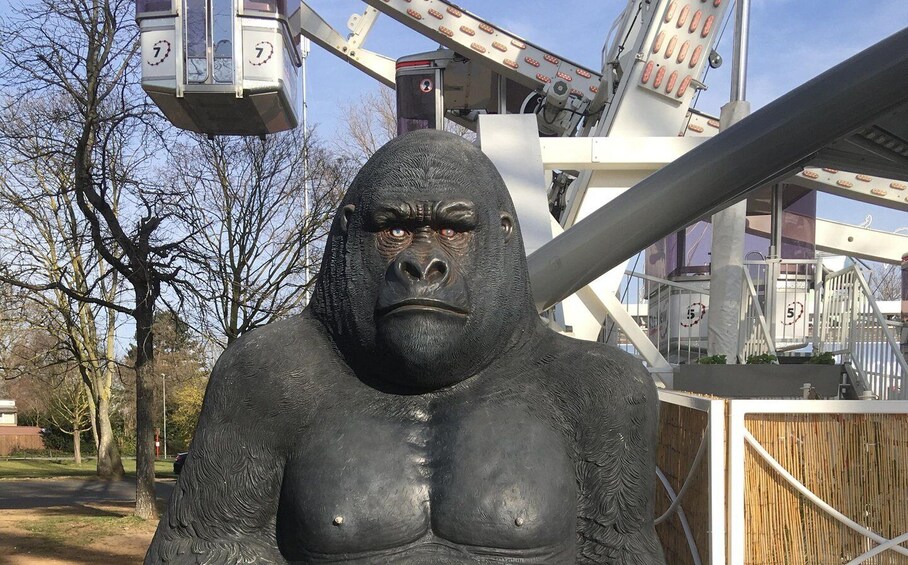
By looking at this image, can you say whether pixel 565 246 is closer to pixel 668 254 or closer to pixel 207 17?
pixel 207 17

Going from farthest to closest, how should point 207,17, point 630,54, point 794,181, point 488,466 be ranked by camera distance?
point 794,181 < point 630,54 < point 207,17 < point 488,466

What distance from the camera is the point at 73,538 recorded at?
12023 mm

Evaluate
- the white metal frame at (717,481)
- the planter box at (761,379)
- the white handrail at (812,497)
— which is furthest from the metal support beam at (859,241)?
the white metal frame at (717,481)

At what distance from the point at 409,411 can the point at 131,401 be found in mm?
31179

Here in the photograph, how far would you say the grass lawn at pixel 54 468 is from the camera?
2542cm

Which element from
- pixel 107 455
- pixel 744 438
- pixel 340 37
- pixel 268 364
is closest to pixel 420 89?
pixel 340 37

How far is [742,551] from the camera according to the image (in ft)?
15.9

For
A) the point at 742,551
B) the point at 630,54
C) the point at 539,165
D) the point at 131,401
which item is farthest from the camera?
the point at 131,401

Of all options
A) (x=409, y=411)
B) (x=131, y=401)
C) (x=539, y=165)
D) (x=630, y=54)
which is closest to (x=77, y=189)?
(x=539, y=165)

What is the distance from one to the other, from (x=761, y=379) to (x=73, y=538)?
31.3 feet

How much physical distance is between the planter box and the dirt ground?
7280mm

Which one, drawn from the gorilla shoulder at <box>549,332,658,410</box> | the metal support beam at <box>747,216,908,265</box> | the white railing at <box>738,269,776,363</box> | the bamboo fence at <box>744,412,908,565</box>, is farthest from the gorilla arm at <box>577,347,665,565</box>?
the metal support beam at <box>747,216,908,265</box>

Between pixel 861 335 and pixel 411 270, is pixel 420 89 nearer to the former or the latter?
pixel 861 335

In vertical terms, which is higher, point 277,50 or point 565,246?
point 277,50
